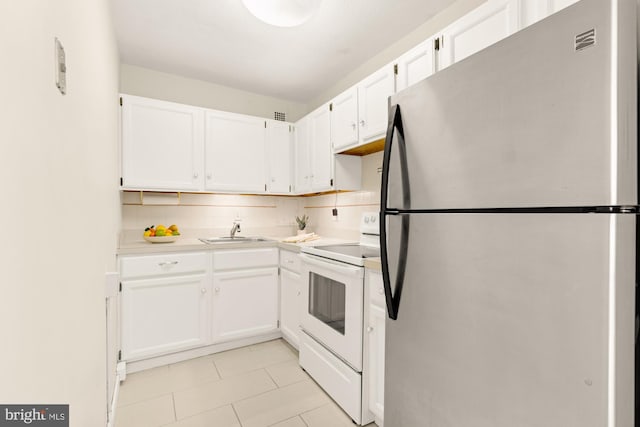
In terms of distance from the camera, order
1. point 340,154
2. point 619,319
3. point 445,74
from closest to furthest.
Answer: point 619,319 → point 445,74 → point 340,154

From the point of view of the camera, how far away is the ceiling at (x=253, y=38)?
1.95m

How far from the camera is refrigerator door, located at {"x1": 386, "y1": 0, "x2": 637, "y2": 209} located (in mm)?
614

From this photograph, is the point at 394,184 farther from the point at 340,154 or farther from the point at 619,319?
the point at 340,154

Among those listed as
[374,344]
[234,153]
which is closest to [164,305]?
[234,153]

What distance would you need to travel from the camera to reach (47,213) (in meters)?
0.65

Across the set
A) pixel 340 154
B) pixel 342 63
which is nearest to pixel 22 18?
pixel 340 154

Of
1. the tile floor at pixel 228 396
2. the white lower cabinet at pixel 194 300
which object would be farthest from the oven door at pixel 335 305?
the white lower cabinet at pixel 194 300

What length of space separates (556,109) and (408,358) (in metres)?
0.92

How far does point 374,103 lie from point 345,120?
36cm

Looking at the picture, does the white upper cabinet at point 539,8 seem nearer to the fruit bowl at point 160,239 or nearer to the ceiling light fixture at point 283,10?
the ceiling light fixture at point 283,10

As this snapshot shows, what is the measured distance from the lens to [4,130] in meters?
0.46

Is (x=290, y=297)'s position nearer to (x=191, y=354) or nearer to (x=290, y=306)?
(x=290, y=306)

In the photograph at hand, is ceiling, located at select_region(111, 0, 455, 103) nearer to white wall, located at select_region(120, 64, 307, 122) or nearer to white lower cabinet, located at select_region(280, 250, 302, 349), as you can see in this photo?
white wall, located at select_region(120, 64, 307, 122)

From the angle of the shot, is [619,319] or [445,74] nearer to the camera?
[619,319]
